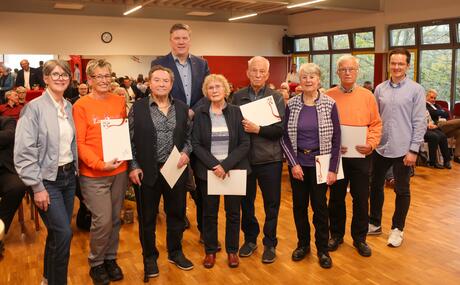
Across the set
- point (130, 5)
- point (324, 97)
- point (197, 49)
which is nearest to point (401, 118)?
point (324, 97)

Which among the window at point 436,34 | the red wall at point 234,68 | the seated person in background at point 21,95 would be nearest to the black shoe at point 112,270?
the seated person in background at point 21,95

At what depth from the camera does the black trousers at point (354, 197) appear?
3.43 metres

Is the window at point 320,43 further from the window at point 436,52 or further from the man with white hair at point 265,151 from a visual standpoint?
the man with white hair at point 265,151

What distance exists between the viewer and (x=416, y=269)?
3305mm

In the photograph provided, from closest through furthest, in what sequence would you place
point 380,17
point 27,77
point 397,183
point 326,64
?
point 397,183 < point 27,77 < point 380,17 < point 326,64

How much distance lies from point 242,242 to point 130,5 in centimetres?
1040

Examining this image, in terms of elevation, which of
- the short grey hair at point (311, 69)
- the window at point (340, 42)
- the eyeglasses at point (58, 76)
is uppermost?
the window at point (340, 42)

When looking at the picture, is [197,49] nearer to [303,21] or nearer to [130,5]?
[130,5]

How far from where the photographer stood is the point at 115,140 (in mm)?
2855

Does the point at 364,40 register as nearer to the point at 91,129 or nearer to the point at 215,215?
the point at 215,215

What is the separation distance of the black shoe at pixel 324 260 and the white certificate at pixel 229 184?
0.83 m

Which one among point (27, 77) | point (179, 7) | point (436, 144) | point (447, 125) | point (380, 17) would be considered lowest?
point (436, 144)

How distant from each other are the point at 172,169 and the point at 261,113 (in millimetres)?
773

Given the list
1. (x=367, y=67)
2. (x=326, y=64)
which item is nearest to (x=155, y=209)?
(x=367, y=67)
